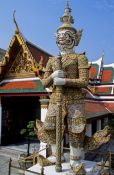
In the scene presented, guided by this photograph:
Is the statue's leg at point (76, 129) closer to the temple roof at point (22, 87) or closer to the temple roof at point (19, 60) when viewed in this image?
the temple roof at point (22, 87)

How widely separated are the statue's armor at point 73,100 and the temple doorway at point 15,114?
677 centimetres

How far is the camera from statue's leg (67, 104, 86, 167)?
5.64 meters

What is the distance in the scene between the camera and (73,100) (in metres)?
5.83

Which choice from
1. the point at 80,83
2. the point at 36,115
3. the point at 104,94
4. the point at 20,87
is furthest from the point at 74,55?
the point at 104,94

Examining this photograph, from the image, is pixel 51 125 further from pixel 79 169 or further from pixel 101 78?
pixel 101 78

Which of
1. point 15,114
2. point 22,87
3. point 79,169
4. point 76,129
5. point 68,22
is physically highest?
point 68,22

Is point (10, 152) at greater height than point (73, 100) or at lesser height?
lesser

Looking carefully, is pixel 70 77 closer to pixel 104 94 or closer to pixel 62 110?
pixel 62 110

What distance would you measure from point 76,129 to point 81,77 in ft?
4.04

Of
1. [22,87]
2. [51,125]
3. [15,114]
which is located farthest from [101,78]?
[51,125]

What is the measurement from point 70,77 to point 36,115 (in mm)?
9538

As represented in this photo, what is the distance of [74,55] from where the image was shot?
5.91 meters

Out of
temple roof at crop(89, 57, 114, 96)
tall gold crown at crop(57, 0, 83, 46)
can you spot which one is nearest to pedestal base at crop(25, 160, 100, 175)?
tall gold crown at crop(57, 0, 83, 46)

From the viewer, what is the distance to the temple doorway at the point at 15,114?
1261cm
